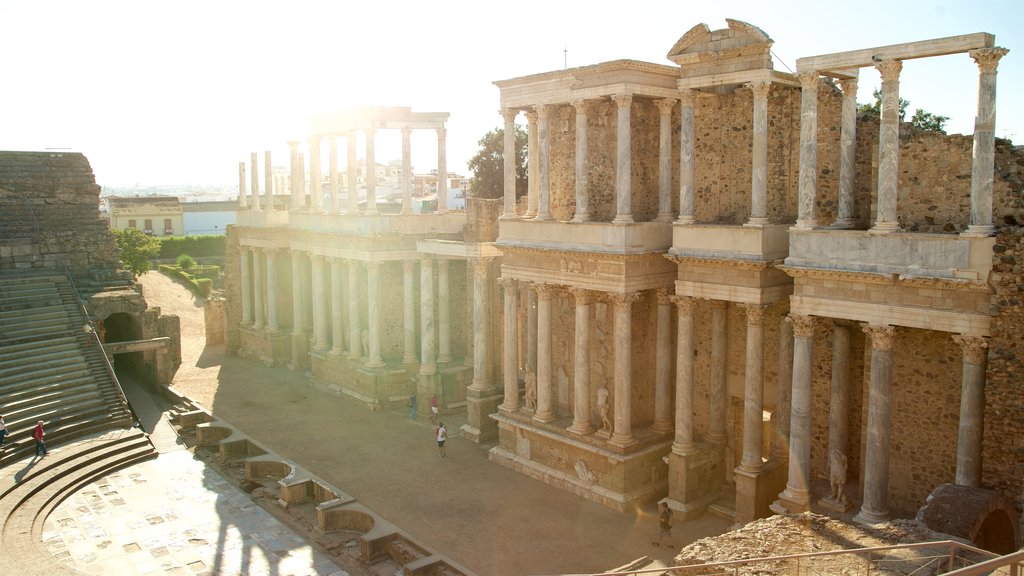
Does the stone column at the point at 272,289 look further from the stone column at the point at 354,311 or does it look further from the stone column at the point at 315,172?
the stone column at the point at 354,311

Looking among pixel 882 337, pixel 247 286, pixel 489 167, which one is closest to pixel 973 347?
pixel 882 337

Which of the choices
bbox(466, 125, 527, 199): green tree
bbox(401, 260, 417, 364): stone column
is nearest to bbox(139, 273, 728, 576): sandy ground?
bbox(401, 260, 417, 364): stone column

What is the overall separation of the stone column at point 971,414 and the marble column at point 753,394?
383 cm

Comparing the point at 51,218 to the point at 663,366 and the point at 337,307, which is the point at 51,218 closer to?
the point at 337,307

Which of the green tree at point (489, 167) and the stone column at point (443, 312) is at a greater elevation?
the green tree at point (489, 167)

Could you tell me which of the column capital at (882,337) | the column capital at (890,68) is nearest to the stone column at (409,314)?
the column capital at (882,337)

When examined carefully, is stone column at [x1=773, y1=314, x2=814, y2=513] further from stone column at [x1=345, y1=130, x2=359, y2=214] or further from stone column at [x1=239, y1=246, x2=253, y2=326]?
stone column at [x1=239, y1=246, x2=253, y2=326]

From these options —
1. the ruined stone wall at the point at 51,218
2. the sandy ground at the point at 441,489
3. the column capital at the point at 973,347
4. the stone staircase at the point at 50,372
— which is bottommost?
the sandy ground at the point at 441,489

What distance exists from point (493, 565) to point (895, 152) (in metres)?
10.00

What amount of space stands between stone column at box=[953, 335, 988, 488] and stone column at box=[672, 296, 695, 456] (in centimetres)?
536

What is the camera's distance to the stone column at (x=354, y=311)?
28.1 metres

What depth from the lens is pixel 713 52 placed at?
16484 millimetres

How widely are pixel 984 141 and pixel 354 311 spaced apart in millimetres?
19918

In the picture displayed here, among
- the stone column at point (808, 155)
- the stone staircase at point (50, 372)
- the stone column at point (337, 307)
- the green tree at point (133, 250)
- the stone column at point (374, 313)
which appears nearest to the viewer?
the stone column at point (808, 155)
